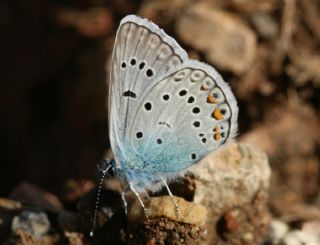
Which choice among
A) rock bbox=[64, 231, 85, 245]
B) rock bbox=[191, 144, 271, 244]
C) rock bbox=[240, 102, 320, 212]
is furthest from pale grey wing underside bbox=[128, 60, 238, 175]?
rock bbox=[240, 102, 320, 212]

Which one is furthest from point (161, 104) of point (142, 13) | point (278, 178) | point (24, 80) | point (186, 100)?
point (24, 80)

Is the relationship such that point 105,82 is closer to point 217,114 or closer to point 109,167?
point 109,167

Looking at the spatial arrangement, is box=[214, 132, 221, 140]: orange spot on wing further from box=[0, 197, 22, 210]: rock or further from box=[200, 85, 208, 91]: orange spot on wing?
box=[0, 197, 22, 210]: rock

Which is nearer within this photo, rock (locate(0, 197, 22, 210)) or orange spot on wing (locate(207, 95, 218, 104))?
orange spot on wing (locate(207, 95, 218, 104))

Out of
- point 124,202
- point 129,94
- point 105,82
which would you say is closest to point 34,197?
point 124,202

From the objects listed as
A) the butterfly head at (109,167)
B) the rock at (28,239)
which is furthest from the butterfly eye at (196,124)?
the rock at (28,239)
